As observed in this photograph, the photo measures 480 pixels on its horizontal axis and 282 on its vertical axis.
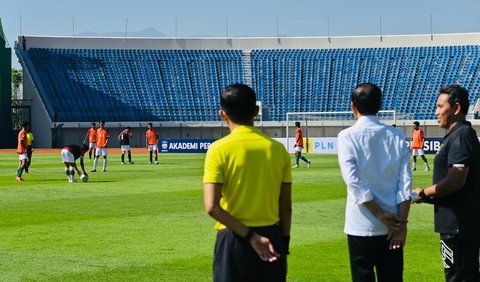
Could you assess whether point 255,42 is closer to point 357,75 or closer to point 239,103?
point 357,75

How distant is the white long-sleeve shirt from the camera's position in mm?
7250

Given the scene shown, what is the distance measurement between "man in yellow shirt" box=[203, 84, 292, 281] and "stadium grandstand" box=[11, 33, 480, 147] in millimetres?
60809

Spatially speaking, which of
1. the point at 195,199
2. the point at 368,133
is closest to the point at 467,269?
the point at 368,133

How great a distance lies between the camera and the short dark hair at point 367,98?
287 inches

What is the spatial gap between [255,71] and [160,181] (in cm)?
4763

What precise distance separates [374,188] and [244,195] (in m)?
1.41

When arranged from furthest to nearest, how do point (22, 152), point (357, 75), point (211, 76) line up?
point (211, 76) → point (357, 75) → point (22, 152)

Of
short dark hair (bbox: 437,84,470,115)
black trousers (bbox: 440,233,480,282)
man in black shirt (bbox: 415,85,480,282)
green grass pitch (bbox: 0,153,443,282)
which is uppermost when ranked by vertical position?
short dark hair (bbox: 437,84,470,115)

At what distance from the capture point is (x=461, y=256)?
802 centimetres

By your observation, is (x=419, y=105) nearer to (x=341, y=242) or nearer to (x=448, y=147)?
(x=341, y=242)

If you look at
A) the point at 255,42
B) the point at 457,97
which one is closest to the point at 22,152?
the point at 457,97

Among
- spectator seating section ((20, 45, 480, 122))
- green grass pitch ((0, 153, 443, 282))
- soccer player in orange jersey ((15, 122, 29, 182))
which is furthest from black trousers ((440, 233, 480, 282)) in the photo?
spectator seating section ((20, 45, 480, 122))

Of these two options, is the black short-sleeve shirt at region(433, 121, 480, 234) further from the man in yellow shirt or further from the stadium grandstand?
the stadium grandstand

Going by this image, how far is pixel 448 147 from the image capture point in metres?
8.01
